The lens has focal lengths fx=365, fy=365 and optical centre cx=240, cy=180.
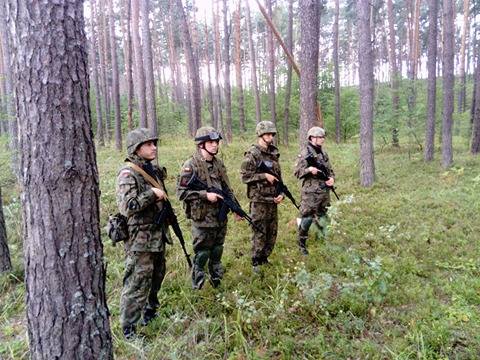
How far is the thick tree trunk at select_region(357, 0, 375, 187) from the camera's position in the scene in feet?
36.2

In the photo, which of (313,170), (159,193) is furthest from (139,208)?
(313,170)

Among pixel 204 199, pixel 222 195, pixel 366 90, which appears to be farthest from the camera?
pixel 366 90

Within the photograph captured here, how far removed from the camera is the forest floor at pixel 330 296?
12.4 feet

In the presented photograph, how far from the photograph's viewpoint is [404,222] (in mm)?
7797

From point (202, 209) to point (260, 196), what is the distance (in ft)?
3.64

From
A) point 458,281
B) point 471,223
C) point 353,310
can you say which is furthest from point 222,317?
point 471,223

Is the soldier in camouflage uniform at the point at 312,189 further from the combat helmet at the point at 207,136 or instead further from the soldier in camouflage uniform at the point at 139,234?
the soldier in camouflage uniform at the point at 139,234

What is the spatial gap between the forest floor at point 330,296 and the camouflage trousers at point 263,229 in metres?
0.24

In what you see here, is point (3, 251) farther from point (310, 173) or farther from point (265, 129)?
point (310, 173)

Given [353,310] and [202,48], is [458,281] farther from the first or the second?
[202,48]

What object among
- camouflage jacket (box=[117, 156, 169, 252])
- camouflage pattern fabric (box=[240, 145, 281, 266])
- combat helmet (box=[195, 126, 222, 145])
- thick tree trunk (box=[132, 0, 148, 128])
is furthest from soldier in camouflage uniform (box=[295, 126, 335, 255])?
thick tree trunk (box=[132, 0, 148, 128])

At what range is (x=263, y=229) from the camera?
5680 millimetres

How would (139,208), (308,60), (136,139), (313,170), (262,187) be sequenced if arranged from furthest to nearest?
(308,60), (313,170), (262,187), (136,139), (139,208)

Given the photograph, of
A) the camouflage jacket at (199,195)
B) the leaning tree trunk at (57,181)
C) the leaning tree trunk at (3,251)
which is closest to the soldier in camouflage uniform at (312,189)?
the camouflage jacket at (199,195)
